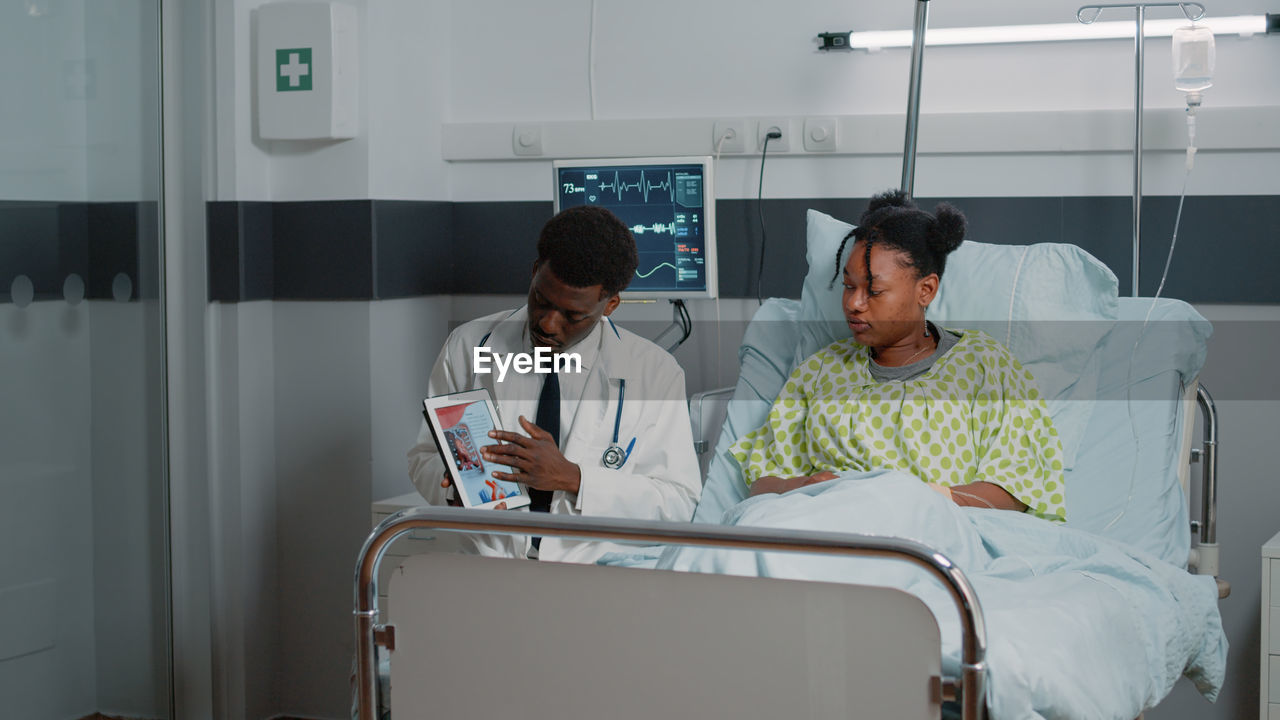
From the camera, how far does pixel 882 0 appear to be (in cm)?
317

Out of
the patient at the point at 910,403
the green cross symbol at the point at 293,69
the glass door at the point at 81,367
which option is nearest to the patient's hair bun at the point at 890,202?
the patient at the point at 910,403

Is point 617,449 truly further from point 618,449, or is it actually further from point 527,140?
point 527,140

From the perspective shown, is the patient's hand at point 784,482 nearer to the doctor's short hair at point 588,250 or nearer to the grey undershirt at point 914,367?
the grey undershirt at point 914,367

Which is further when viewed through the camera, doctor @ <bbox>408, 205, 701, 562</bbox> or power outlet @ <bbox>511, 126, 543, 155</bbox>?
power outlet @ <bbox>511, 126, 543, 155</bbox>

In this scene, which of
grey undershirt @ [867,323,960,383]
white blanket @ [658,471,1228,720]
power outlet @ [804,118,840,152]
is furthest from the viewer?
power outlet @ [804,118,840,152]

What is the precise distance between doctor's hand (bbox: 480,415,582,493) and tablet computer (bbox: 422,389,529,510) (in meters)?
0.02

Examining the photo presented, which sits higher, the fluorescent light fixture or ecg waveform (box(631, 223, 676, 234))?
the fluorescent light fixture

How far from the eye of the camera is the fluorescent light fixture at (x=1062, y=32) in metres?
2.85

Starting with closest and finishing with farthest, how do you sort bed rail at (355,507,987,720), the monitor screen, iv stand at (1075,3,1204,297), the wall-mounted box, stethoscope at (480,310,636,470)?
bed rail at (355,507,987,720), stethoscope at (480,310,636,470), iv stand at (1075,3,1204,297), the monitor screen, the wall-mounted box

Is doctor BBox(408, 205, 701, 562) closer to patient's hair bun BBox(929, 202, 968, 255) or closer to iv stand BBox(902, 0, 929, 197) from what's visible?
patient's hair bun BBox(929, 202, 968, 255)

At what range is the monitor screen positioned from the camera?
2.92 m

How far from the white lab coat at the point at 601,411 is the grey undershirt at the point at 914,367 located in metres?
0.45

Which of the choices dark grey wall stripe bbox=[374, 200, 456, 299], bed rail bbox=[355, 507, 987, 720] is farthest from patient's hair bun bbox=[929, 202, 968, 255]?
dark grey wall stripe bbox=[374, 200, 456, 299]

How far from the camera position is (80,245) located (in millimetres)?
2836
